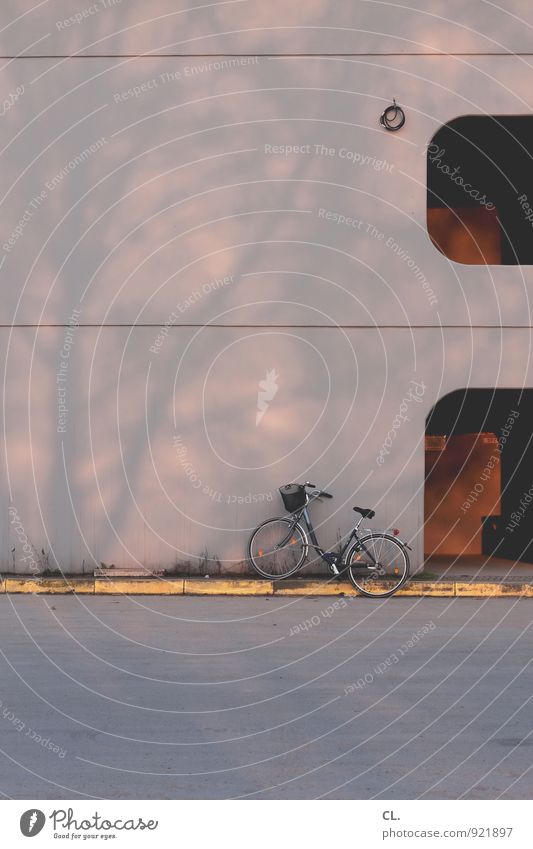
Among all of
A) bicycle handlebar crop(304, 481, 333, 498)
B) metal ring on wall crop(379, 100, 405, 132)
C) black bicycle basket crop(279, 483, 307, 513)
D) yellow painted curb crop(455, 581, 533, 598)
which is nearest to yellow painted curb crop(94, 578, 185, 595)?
black bicycle basket crop(279, 483, 307, 513)

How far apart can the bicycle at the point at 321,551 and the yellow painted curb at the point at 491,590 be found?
60cm

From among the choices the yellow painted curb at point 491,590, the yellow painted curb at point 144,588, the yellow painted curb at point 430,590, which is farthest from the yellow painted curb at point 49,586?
the yellow painted curb at point 491,590

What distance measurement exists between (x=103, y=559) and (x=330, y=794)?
7853 mm

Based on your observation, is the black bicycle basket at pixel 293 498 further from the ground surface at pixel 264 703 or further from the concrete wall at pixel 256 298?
the ground surface at pixel 264 703

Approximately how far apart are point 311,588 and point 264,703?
5152 millimetres

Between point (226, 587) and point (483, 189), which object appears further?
point (483, 189)

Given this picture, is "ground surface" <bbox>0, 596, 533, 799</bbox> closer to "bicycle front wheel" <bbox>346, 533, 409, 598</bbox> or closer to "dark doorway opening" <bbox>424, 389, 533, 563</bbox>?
"bicycle front wheel" <bbox>346, 533, 409, 598</bbox>

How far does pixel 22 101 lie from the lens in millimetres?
12797

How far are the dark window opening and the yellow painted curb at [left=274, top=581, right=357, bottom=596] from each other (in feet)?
17.3

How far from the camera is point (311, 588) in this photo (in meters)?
11.9

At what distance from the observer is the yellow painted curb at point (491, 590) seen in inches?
469

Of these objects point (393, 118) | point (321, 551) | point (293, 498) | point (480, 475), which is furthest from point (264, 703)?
point (480, 475)

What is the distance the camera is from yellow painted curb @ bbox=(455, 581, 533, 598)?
39.1 ft

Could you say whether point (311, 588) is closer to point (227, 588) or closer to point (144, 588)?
point (227, 588)
